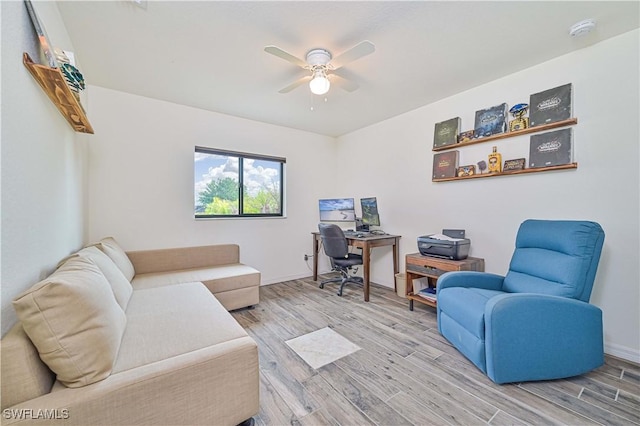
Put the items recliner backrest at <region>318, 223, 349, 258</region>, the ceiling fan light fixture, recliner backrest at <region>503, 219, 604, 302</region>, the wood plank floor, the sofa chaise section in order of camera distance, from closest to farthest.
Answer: the wood plank floor → recliner backrest at <region>503, 219, 604, 302</region> → the ceiling fan light fixture → the sofa chaise section → recliner backrest at <region>318, 223, 349, 258</region>

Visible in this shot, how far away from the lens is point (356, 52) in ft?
5.74

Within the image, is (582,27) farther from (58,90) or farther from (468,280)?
(58,90)

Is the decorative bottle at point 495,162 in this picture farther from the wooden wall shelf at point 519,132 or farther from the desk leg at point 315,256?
the desk leg at point 315,256

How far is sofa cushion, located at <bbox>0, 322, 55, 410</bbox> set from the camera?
858mm

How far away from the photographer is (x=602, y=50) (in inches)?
78.1

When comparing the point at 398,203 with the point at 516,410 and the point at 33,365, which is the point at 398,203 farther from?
the point at 33,365

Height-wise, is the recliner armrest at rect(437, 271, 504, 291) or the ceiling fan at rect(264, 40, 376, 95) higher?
the ceiling fan at rect(264, 40, 376, 95)

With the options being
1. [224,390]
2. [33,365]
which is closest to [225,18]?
[33,365]

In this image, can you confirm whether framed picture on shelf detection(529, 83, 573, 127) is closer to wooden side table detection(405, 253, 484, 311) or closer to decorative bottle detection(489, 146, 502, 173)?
decorative bottle detection(489, 146, 502, 173)

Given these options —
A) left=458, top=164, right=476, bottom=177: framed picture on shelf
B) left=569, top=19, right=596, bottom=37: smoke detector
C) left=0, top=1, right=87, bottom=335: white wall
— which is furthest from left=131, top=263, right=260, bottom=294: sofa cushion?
left=569, top=19, right=596, bottom=37: smoke detector

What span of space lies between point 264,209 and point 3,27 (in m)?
3.03

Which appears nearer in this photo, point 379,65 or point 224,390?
point 224,390

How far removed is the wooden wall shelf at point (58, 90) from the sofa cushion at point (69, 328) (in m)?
0.96

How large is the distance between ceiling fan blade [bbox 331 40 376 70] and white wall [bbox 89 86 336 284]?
2110 millimetres
